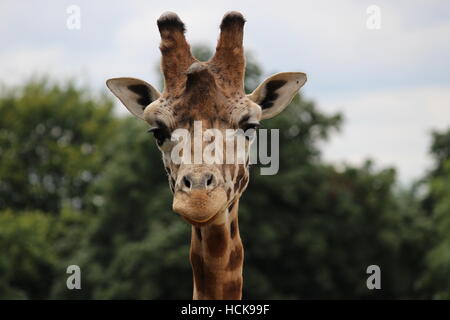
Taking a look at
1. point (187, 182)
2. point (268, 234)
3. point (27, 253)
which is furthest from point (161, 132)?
point (27, 253)

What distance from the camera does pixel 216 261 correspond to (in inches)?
284

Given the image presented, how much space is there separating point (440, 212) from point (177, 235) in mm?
13781

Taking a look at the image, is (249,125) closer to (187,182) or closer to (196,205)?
(187,182)

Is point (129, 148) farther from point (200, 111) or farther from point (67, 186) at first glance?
point (200, 111)

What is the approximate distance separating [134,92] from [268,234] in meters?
27.3

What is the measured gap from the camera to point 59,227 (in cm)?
4381

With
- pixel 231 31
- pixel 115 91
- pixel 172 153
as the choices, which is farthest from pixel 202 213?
pixel 115 91

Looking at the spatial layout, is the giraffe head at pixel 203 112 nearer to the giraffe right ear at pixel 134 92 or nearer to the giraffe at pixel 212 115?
the giraffe at pixel 212 115

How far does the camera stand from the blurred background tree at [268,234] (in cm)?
3403

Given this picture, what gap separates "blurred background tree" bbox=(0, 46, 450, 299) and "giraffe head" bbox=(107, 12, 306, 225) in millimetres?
25822

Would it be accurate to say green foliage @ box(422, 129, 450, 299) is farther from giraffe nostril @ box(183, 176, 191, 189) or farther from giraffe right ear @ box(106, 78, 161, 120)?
giraffe nostril @ box(183, 176, 191, 189)

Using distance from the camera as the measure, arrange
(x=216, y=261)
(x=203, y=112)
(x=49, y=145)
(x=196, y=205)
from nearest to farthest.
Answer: (x=196, y=205) → (x=203, y=112) → (x=216, y=261) → (x=49, y=145)

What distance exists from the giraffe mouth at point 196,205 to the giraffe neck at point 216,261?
3.15 feet
